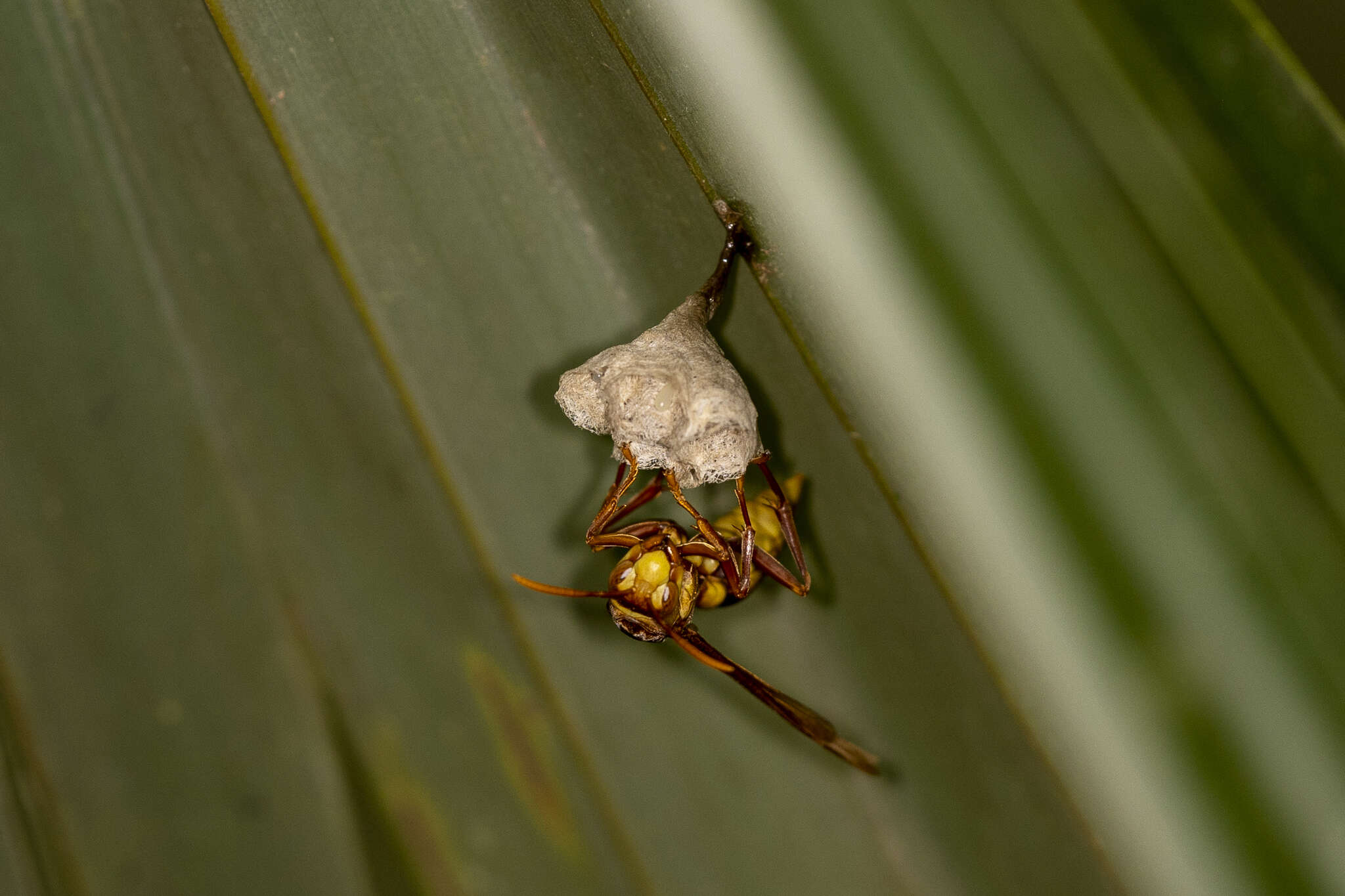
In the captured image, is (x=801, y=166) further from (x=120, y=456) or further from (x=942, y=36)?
(x=120, y=456)

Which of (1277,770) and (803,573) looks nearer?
(1277,770)

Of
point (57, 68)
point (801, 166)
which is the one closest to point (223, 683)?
point (57, 68)

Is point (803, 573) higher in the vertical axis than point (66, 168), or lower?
lower

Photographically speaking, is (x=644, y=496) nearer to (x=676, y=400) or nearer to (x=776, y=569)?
(x=776, y=569)

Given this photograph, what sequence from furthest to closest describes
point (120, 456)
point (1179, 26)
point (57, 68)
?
point (120, 456)
point (57, 68)
point (1179, 26)

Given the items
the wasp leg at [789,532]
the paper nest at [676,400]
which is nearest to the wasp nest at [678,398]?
the paper nest at [676,400]

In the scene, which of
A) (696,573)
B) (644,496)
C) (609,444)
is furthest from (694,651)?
(609,444)
